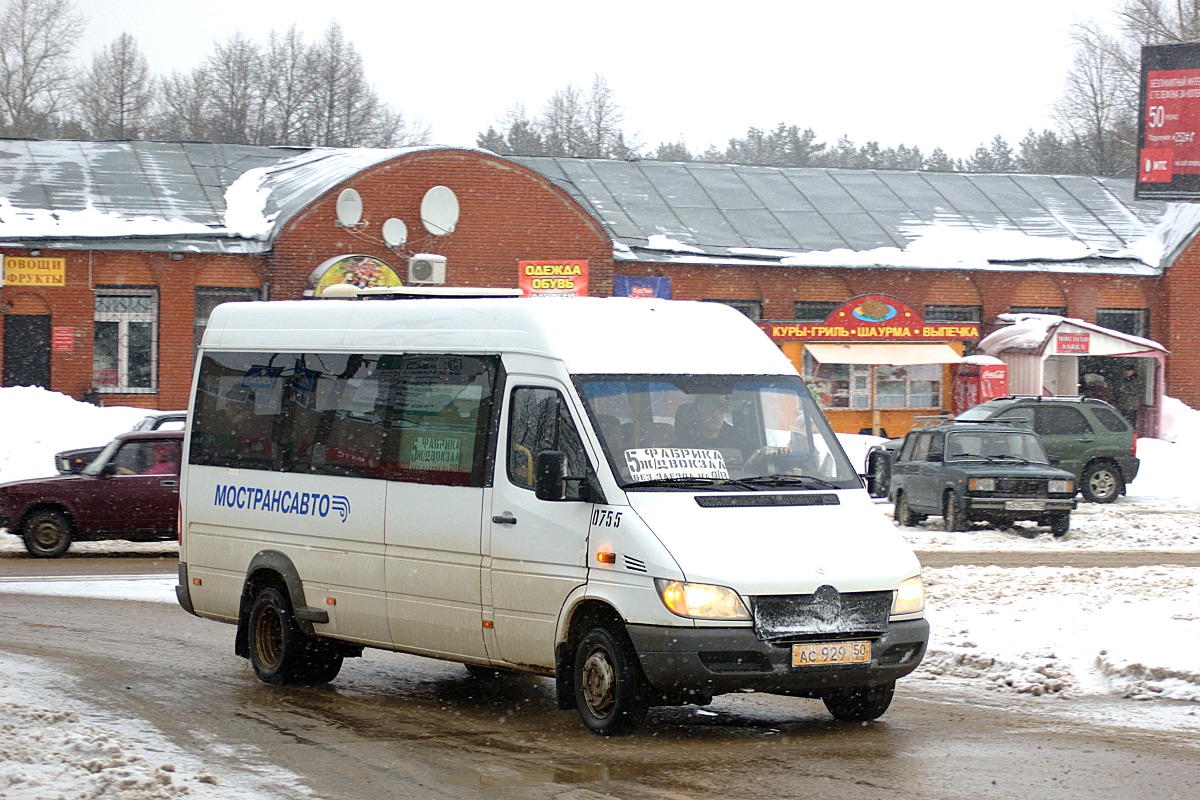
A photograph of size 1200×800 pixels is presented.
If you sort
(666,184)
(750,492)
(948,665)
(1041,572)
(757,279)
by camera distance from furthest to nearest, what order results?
(666,184)
(757,279)
(1041,572)
(948,665)
(750,492)

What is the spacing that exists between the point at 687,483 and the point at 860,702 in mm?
1637

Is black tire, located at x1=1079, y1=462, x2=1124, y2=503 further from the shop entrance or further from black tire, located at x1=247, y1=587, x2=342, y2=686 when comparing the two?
the shop entrance

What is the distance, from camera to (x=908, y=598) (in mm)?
8891

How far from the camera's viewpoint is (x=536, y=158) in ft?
Answer: 155

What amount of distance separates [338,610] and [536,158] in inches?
1479

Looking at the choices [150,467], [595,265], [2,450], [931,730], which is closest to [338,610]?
[931,730]

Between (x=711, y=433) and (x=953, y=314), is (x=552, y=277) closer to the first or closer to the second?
(x=953, y=314)

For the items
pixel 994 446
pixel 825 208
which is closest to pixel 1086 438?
pixel 994 446

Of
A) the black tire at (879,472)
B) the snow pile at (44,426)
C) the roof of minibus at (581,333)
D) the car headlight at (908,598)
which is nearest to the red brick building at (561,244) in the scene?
the snow pile at (44,426)

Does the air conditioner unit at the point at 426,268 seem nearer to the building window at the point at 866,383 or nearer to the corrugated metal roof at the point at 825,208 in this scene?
the corrugated metal roof at the point at 825,208

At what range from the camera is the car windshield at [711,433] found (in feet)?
29.5

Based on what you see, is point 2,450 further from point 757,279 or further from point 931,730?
point 931,730

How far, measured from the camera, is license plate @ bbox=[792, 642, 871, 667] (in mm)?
8469

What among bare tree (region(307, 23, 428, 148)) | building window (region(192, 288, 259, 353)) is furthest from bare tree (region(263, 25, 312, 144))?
building window (region(192, 288, 259, 353))
